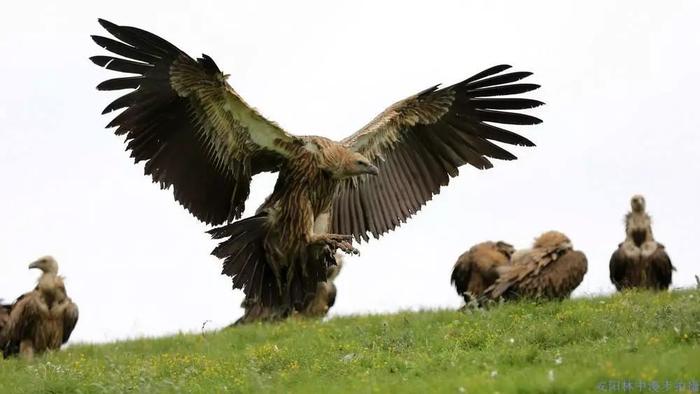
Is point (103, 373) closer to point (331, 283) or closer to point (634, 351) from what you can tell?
point (634, 351)

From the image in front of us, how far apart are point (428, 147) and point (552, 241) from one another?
2.64 meters

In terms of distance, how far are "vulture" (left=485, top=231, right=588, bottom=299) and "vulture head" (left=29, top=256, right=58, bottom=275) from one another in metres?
5.28

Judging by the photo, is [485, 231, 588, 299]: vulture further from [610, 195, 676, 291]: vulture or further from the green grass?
[610, 195, 676, 291]: vulture

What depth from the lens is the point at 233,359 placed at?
38.9ft

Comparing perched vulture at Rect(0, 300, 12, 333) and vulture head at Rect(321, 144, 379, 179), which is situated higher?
vulture head at Rect(321, 144, 379, 179)

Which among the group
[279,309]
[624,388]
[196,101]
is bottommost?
[624,388]

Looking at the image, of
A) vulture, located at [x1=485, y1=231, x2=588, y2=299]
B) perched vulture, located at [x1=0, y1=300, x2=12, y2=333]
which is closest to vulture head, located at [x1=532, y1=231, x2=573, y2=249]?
vulture, located at [x1=485, y1=231, x2=588, y2=299]

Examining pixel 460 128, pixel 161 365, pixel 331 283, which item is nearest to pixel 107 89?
pixel 161 365

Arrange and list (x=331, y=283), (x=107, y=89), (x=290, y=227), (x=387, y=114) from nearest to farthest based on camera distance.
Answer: (x=107, y=89), (x=290, y=227), (x=387, y=114), (x=331, y=283)

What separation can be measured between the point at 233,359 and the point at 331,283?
21.5 ft

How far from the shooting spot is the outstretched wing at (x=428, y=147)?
12305mm

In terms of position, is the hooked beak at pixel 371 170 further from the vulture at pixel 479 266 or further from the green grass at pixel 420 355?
the vulture at pixel 479 266

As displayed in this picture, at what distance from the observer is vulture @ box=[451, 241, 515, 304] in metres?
16.0

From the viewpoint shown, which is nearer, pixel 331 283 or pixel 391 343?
pixel 391 343
